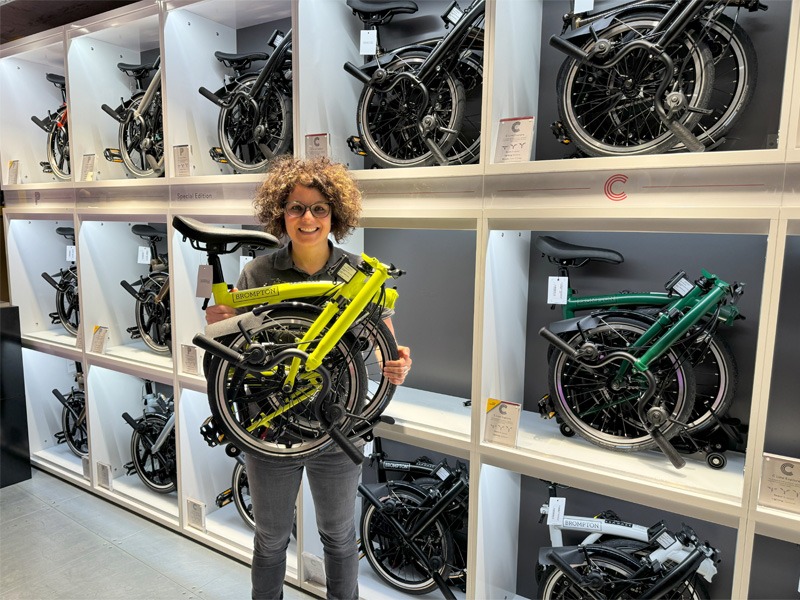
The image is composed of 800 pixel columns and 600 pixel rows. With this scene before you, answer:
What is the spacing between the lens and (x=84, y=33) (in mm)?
2955

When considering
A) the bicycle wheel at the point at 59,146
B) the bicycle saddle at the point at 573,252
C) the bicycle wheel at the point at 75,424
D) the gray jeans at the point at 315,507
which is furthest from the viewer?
the bicycle wheel at the point at 75,424

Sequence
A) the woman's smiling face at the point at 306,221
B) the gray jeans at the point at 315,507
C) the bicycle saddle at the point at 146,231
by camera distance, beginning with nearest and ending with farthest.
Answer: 1. the woman's smiling face at the point at 306,221
2. the gray jeans at the point at 315,507
3. the bicycle saddle at the point at 146,231

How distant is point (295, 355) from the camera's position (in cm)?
156

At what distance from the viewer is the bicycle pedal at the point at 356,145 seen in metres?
2.31

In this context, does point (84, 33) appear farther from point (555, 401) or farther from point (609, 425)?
point (609, 425)

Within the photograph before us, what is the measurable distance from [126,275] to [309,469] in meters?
2.19

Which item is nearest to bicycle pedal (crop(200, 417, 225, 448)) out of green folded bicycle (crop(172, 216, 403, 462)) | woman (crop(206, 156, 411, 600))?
green folded bicycle (crop(172, 216, 403, 462))

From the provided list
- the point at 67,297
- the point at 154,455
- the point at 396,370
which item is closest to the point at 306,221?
the point at 396,370

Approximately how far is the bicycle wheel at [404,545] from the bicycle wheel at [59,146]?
287 cm

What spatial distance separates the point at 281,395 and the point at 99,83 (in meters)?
2.53

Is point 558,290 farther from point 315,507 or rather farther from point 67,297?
point 67,297

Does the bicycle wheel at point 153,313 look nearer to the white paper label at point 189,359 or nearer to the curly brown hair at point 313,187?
the white paper label at point 189,359

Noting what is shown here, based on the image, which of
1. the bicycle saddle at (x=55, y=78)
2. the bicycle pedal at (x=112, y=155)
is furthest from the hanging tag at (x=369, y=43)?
Result: the bicycle saddle at (x=55, y=78)

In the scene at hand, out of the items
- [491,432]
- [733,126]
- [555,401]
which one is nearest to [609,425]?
[555,401]
